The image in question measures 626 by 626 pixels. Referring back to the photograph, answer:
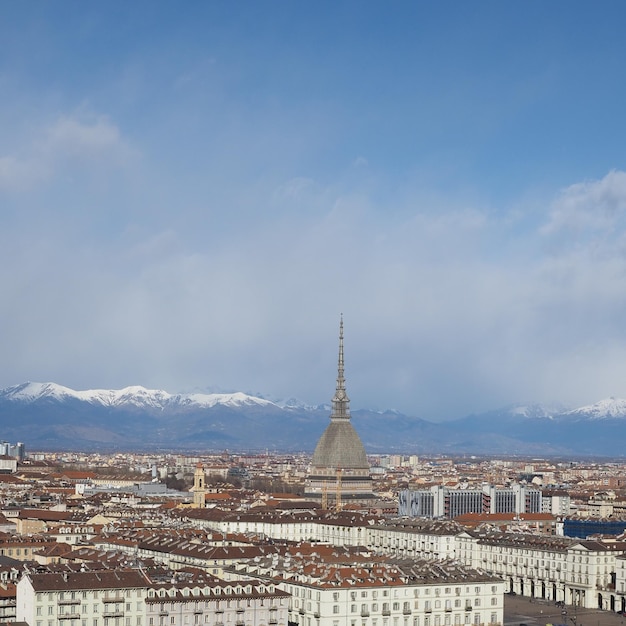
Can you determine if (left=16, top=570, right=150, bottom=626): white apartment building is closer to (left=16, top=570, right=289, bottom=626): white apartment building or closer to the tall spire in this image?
(left=16, top=570, right=289, bottom=626): white apartment building

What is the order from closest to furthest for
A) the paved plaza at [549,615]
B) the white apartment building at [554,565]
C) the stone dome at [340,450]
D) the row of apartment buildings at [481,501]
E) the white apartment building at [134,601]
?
1. the white apartment building at [134,601]
2. the paved plaza at [549,615]
3. the white apartment building at [554,565]
4. the row of apartment buildings at [481,501]
5. the stone dome at [340,450]

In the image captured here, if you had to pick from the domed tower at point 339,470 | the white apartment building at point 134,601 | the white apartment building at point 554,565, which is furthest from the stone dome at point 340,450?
the white apartment building at point 134,601

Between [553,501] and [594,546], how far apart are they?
61758 mm

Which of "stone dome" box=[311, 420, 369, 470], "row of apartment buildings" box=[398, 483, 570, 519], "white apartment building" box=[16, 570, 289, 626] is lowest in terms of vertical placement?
"white apartment building" box=[16, 570, 289, 626]

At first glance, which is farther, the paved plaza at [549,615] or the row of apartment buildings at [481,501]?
the row of apartment buildings at [481,501]

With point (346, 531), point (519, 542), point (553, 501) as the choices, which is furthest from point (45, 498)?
point (519, 542)

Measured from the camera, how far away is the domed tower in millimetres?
130375

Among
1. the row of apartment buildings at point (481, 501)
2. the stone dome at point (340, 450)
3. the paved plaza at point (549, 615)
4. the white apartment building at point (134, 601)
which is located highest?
the stone dome at point (340, 450)

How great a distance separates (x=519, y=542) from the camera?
7938cm

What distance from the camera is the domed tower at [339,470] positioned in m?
130

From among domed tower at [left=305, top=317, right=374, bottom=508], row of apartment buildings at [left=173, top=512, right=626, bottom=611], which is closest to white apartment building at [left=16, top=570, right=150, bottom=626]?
row of apartment buildings at [left=173, top=512, right=626, bottom=611]

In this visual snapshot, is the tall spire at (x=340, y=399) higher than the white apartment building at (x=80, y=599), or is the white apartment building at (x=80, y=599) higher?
→ the tall spire at (x=340, y=399)

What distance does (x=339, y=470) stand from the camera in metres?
132

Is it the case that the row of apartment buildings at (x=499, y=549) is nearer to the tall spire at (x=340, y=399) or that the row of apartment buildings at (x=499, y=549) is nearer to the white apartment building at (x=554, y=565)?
the white apartment building at (x=554, y=565)
